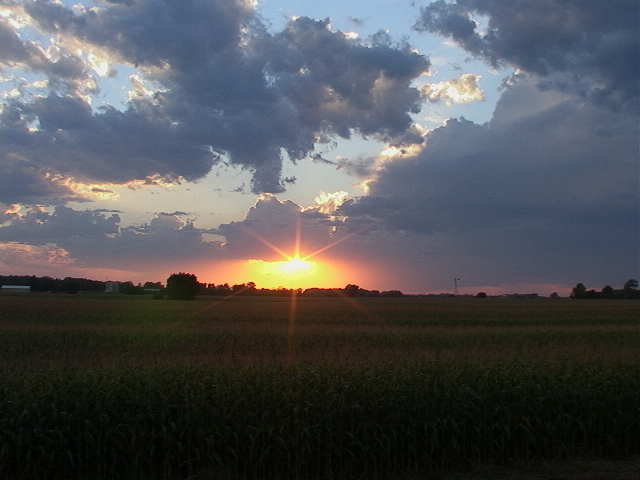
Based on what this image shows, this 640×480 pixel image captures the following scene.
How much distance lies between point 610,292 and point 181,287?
97.8m

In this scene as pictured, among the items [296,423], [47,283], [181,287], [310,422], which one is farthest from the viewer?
[47,283]

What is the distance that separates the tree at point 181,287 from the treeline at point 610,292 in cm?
9215

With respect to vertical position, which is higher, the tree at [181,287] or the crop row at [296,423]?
the tree at [181,287]

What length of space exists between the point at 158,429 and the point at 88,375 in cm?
258

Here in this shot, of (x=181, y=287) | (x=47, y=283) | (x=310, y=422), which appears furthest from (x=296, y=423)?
(x=47, y=283)

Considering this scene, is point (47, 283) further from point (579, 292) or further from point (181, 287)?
point (579, 292)

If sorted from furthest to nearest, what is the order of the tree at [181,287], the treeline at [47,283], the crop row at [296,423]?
the treeline at [47,283]
the tree at [181,287]
the crop row at [296,423]

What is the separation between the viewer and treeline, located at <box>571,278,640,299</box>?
117525mm

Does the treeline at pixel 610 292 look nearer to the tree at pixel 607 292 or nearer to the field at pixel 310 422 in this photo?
the tree at pixel 607 292

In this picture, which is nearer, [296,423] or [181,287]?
[296,423]

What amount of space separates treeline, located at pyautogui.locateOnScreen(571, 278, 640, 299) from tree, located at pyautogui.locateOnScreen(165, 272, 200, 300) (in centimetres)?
9215

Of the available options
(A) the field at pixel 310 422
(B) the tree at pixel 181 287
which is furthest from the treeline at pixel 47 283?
(A) the field at pixel 310 422

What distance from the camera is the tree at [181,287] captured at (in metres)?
83.5

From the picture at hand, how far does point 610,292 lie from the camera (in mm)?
123000
